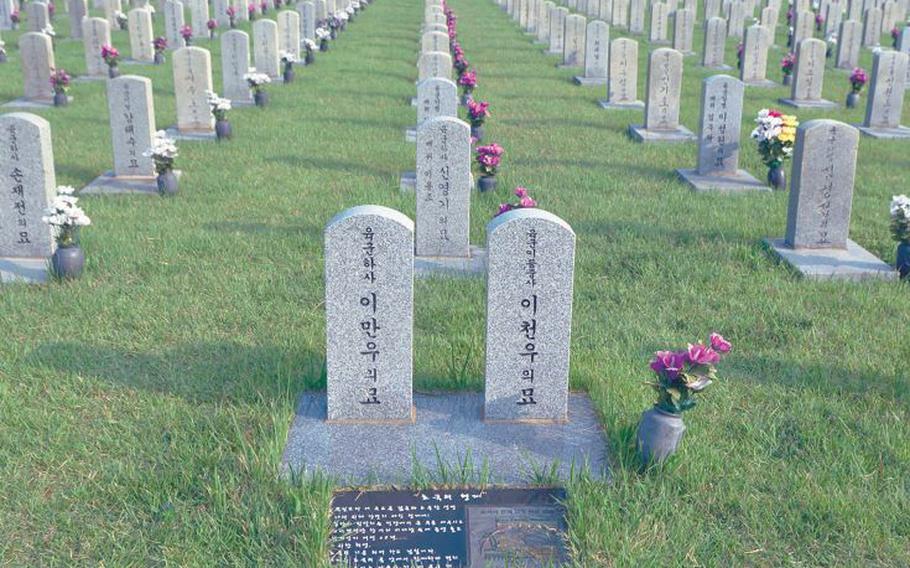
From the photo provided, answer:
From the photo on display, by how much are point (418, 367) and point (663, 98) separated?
9102mm

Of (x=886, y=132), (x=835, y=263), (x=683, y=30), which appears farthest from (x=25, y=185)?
(x=683, y=30)

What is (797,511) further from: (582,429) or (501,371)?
(501,371)

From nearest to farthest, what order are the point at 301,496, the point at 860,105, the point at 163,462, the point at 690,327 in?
the point at 301,496 → the point at 163,462 → the point at 690,327 → the point at 860,105

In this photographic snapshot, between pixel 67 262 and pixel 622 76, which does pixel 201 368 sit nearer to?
pixel 67 262

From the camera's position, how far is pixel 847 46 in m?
21.8

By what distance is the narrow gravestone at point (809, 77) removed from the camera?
1631 centimetres

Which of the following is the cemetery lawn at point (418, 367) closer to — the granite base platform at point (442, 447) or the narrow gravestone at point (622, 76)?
the granite base platform at point (442, 447)

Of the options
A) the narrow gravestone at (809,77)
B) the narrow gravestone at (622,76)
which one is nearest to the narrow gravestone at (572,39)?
the narrow gravestone at (622,76)

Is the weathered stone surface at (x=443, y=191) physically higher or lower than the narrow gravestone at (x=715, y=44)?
lower

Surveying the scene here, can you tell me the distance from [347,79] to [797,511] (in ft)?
52.8

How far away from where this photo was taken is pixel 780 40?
92.1 feet

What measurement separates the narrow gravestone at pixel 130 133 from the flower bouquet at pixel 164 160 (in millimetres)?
224

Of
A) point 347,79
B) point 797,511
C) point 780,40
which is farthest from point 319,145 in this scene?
point 780,40

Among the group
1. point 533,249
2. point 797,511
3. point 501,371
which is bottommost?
point 797,511
